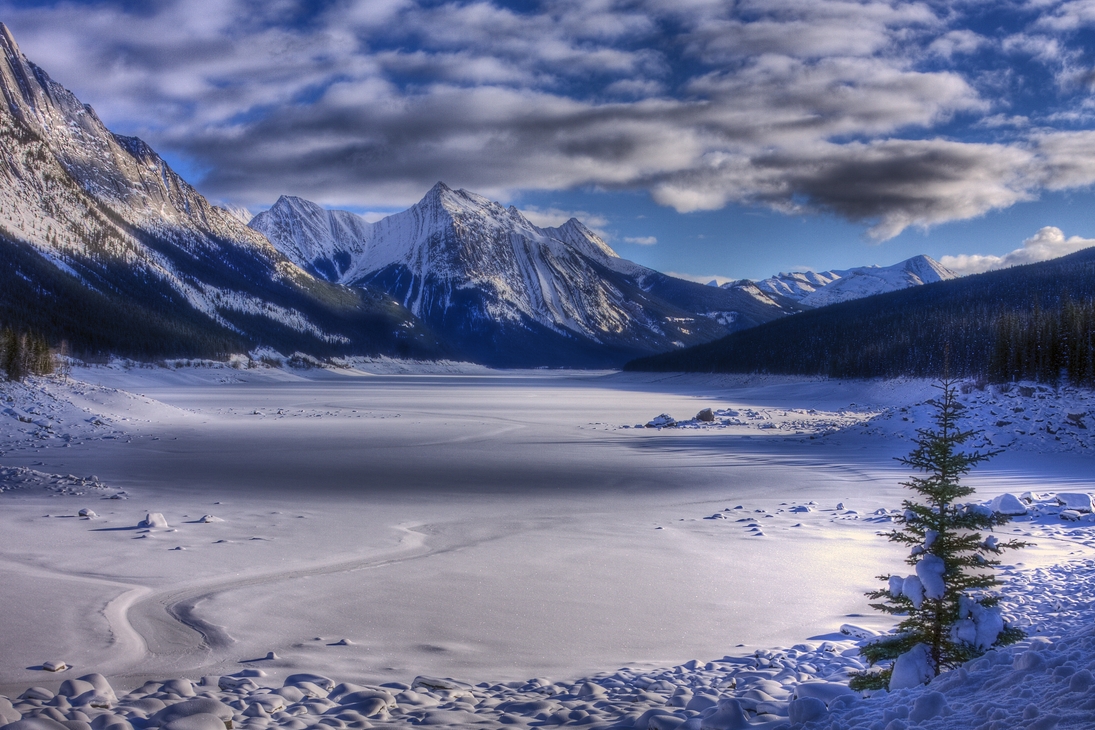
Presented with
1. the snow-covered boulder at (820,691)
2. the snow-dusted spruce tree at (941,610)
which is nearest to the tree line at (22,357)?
the snow-covered boulder at (820,691)

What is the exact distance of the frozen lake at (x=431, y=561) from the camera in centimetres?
779

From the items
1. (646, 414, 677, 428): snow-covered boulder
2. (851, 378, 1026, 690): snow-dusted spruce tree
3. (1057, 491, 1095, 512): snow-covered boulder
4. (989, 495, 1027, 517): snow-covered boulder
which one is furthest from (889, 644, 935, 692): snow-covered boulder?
(646, 414, 677, 428): snow-covered boulder

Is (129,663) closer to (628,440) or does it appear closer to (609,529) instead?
(609,529)

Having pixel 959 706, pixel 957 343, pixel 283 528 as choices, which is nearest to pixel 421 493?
pixel 283 528

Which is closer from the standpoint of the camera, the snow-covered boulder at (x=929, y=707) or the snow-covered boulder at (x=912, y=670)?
the snow-covered boulder at (x=929, y=707)

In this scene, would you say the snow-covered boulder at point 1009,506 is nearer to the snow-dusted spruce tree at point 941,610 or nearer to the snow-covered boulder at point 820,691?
the snow-dusted spruce tree at point 941,610

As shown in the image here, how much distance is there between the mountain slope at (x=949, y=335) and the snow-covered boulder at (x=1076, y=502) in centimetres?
2294

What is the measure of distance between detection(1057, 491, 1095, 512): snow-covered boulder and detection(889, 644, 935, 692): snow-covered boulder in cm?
1288

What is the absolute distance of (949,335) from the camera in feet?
274

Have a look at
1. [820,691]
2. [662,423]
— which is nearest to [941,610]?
[820,691]

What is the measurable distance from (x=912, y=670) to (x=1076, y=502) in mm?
13469

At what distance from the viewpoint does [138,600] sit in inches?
358

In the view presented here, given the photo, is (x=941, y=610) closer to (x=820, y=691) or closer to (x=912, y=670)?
(x=912, y=670)

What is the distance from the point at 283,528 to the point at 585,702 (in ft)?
30.3
